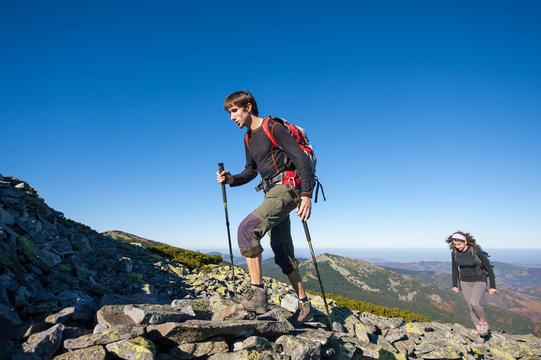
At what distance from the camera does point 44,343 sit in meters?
3.04

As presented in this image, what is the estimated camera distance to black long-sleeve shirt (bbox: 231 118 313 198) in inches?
189

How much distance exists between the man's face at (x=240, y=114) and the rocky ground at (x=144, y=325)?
10.3 feet

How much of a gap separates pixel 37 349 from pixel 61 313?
119 centimetres

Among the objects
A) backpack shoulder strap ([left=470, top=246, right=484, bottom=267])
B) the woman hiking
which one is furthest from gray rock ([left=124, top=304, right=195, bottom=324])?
backpack shoulder strap ([left=470, top=246, right=484, bottom=267])

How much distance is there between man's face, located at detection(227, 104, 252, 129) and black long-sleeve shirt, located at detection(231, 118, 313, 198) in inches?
10.4

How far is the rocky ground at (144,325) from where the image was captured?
10.5ft

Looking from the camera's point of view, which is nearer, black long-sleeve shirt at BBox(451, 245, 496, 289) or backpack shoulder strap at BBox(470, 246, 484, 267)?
black long-sleeve shirt at BBox(451, 245, 496, 289)

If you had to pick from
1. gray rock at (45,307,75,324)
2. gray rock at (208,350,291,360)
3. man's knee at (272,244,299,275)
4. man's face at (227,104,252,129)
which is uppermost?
man's face at (227,104,252,129)

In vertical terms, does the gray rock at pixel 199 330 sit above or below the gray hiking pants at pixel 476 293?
above

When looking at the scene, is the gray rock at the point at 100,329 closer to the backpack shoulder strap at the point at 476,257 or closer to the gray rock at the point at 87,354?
the gray rock at the point at 87,354

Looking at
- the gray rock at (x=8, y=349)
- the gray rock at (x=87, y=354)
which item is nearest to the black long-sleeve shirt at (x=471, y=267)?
the gray rock at (x=87, y=354)

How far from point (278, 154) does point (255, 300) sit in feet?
8.51

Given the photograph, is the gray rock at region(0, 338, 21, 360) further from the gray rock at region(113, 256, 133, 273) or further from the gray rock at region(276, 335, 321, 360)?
the gray rock at region(113, 256, 133, 273)

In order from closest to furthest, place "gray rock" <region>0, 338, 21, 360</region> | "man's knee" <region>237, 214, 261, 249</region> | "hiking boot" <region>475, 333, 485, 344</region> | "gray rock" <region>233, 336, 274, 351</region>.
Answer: "gray rock" <region>0, 338, 21, 360</region>, "gray rock" <region>233, 336, 274, 351</region>, "man's knee" <region>237, 214, 261, 249</region>, "hiking boot" <region>475, 333, 485, 344</region>
